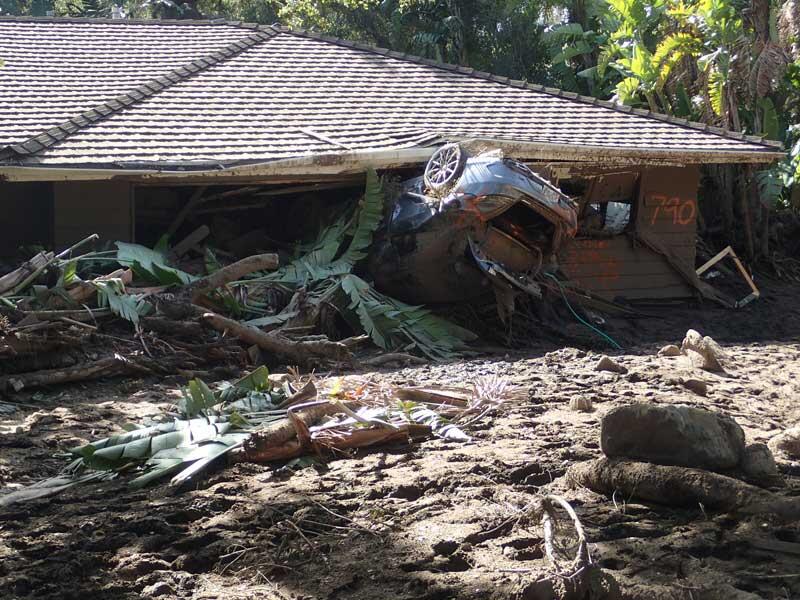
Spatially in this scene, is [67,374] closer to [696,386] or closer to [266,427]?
[266,427]

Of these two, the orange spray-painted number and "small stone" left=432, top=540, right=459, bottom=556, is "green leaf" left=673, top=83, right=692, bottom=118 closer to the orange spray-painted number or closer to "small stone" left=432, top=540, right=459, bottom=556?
the orange spray-painted number

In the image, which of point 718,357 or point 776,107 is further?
point 776,107

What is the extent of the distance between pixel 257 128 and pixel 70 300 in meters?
5.02

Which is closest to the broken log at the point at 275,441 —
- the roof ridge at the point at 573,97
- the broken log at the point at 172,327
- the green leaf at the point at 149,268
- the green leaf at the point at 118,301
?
the broken log at the point at 172,327

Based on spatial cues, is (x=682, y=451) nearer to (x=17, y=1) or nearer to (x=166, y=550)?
(x=166, y=550)

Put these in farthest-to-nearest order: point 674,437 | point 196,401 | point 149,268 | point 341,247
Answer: point 341,247 → point 149,268 → point 196,401 → point 674,437

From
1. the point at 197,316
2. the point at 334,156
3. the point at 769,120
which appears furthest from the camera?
the point at 769,120

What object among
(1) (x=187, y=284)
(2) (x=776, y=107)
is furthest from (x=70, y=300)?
(2) (x=776, y=107)

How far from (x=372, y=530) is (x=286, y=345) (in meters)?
5.04

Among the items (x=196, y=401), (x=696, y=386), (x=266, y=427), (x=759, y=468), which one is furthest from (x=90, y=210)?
(x=759, y=468)

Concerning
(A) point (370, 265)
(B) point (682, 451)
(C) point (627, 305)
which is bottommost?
Answer: (C) point (627, 305)

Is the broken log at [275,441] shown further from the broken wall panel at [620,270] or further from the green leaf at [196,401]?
the broken wall panel at [620,270]

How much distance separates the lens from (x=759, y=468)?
5414 mm

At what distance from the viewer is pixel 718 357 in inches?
412
